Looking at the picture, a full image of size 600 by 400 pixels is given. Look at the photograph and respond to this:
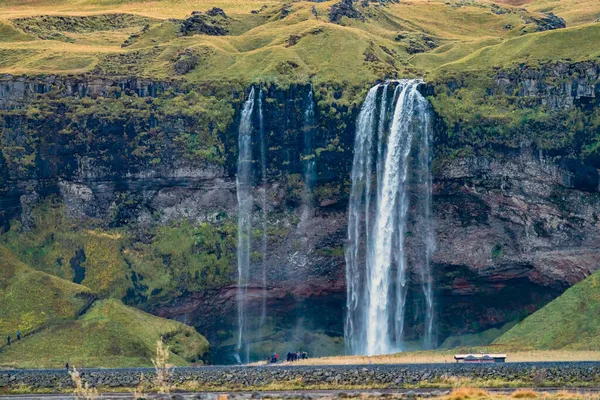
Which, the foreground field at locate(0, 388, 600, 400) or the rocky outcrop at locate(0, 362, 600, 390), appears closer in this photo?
the foreground field at locate(0, 388, 600, 400)

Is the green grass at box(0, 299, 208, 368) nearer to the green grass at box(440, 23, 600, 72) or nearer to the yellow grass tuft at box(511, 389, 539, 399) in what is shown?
the yellow grass tuft at box(511, 389, 539, 399)

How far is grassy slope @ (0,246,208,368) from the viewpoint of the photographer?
97250 mm

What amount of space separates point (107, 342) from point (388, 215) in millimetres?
29673

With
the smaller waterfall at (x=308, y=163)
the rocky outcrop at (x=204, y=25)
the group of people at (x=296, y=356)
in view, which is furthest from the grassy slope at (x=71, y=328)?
the rocky outcrop at (x=204, y=25)

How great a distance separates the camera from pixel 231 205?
115750 millimetres

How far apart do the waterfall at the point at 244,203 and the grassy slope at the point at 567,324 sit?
92.9ft

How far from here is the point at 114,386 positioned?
7831cm

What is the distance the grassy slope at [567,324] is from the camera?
301ft

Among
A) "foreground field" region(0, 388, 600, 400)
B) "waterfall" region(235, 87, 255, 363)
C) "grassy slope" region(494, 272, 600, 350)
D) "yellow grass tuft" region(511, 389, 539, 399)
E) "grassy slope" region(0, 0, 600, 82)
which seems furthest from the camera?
"grassy slope" region(0, 0, 600, 82)

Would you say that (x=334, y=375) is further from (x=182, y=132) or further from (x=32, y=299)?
(x=182, y=132)

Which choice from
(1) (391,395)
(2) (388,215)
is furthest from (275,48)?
(1) (391,395)

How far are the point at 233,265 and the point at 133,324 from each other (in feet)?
48.0

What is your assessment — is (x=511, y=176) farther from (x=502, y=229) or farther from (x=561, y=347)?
(x=561, y=347)

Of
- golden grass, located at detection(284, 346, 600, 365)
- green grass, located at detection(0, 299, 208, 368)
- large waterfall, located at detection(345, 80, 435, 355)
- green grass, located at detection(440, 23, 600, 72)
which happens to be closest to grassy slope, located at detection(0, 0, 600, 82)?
green grass, located at detection(440, 23, 600, 72)
